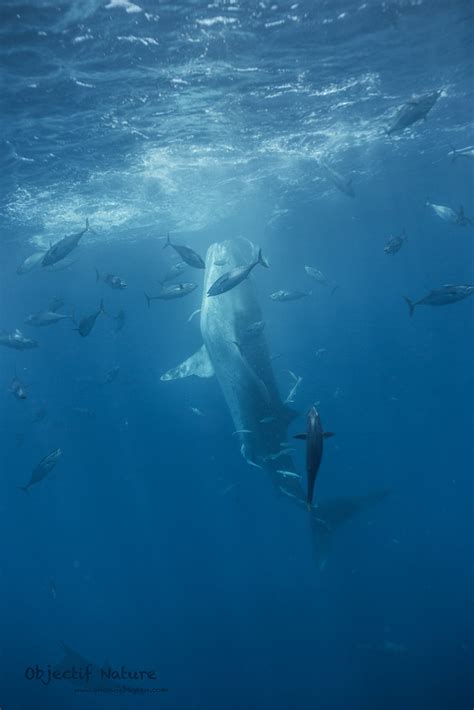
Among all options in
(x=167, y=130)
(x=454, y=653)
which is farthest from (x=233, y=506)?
(x=167, y=130)

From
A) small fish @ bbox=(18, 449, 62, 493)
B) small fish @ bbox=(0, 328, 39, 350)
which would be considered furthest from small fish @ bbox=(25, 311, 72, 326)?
small fish @ bbox=(18, 449, 62, 493)

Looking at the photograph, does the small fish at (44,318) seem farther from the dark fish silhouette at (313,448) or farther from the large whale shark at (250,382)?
the dark fish silhouette at (313,448)

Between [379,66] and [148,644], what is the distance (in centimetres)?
2406

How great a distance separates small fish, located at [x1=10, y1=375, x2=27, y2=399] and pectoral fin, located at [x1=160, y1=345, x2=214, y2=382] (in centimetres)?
371

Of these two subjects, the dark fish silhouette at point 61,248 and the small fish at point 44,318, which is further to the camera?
the small fish at point 44,318

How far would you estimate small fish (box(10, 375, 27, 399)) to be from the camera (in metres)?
10.4

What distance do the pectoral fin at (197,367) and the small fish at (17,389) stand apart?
12.2 feet

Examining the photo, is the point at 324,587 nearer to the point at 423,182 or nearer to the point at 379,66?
the point at 379,66

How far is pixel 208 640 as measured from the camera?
59.1 feet

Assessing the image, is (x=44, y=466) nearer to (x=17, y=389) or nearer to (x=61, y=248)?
(x=17, y=389)

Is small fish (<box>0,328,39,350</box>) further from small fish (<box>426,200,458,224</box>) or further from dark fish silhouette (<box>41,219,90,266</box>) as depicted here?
small fish (<box>426,200,458,224</box>)

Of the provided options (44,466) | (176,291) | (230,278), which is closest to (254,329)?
(176,291)

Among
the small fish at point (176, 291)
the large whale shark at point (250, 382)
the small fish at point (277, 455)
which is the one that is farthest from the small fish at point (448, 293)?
the small fish at point (176, 291)

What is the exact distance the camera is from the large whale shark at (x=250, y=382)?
10273 millimetres
